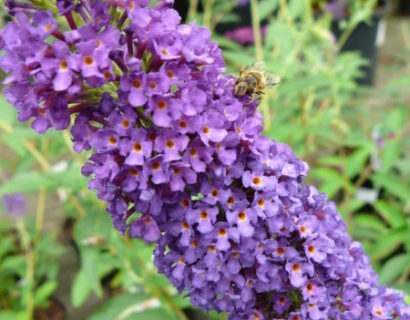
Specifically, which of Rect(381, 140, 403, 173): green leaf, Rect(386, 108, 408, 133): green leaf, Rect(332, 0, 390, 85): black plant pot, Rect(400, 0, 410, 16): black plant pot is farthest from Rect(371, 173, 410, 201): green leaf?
Rect(400, 0, 410, 16): black plant pot

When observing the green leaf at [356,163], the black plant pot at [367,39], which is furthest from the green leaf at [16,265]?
the black plant pot at [367,39]

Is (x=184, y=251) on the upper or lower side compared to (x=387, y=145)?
upper

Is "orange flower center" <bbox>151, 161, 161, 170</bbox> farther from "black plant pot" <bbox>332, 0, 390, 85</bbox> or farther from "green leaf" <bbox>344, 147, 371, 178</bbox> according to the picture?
"black plant pot" <bbox>332, 0, 390, 85</bbox>

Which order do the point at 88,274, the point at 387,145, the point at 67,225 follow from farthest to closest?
the point at 67,225 → the point at 387,145 → the point at 88,274

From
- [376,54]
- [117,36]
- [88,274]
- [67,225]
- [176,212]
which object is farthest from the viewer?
[376,54]

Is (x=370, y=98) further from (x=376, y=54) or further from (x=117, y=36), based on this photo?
(x=117, y=36)

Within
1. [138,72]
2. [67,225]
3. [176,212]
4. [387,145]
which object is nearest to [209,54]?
[138,72]

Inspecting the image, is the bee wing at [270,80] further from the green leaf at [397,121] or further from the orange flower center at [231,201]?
the green leaf at [397,121]
